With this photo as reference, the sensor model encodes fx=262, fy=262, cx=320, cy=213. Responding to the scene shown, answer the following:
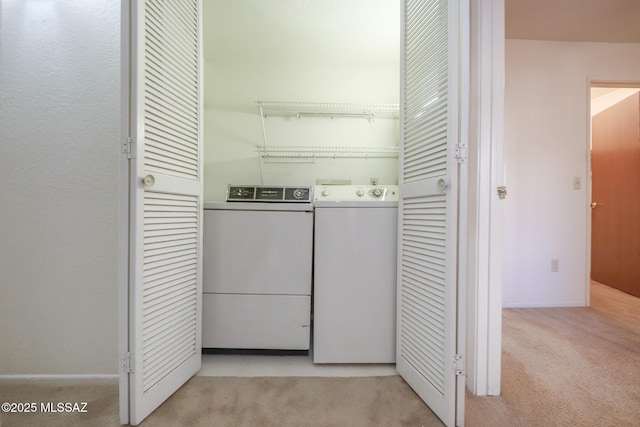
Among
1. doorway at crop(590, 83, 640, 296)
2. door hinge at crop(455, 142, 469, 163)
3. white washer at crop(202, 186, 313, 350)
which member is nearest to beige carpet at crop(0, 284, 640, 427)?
white washer at crop(202, 186, 313, 350)

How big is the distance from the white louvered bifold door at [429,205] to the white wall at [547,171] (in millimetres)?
1536

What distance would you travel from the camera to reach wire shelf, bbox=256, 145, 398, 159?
224cm

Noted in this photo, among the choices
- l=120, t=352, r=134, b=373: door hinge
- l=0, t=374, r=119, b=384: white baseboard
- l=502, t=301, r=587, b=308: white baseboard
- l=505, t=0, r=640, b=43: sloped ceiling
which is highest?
l=505, t=0, r=640, b=43: sloped ceiling

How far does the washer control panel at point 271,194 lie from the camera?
5.33 ft

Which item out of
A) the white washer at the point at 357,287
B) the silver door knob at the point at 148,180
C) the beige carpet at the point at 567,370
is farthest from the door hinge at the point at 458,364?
the silver door knob at the point at 148,180

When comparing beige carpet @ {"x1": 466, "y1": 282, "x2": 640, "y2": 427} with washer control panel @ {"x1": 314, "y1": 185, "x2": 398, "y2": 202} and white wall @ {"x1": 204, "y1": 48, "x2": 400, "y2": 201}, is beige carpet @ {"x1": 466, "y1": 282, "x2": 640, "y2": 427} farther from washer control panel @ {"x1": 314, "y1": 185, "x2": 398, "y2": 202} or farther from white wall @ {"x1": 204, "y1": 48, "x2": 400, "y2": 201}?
white wall @ {"x1": 204, "y1": 48, "x2": 400, "y2": 201}

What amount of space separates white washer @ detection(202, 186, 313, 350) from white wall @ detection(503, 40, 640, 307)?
1.96 meters

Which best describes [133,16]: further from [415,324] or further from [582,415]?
[582,415]

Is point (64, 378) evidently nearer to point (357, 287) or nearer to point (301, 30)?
point (357, 287)

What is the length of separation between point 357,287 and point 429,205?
0.61m

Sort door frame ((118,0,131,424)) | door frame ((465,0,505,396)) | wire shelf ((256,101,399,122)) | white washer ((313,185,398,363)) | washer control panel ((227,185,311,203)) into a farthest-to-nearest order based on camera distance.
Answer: wire shelf ((256,101,399,122)) → washer control panel ((227,185,311,203)) → white washer ((313,185,398,363)) → door frame ((465,0,505,396)) → door frame ((118,0,131,424))

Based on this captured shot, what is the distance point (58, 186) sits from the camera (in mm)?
1295

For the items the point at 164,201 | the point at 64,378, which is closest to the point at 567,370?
the point at 164,201

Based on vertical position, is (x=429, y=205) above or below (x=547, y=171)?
below
